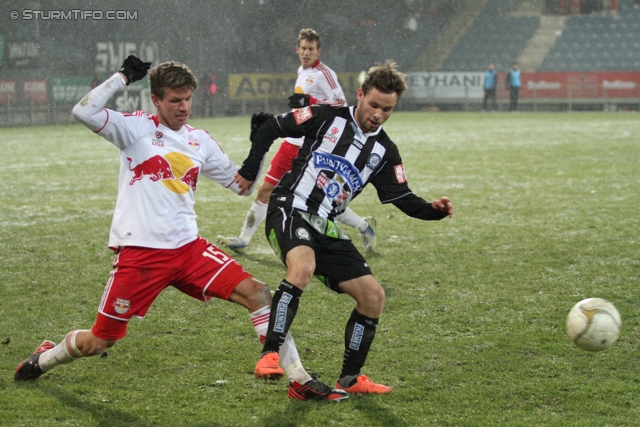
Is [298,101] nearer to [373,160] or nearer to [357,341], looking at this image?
[373,160]

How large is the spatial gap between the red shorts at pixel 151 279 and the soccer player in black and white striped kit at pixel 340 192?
0.33 meters

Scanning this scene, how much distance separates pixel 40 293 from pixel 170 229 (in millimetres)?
2566

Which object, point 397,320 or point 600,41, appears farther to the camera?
point 600,41

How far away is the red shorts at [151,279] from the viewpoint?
389 cm

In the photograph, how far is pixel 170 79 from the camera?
13.2ft

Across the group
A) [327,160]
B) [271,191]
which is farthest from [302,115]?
[271,191]

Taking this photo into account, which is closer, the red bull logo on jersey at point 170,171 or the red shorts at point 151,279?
the red shorts at point 151,279

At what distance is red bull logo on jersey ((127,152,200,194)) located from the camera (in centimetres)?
402

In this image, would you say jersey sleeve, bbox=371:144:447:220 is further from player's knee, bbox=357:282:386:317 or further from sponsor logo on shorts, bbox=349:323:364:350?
sponsor logo on shorts, bbox=349:323:364:350

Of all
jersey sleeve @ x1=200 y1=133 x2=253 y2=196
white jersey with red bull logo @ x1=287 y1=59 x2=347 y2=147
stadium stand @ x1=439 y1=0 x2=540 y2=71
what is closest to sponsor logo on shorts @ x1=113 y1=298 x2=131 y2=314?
jersey sleeve @ x1=200 y1=133 x2=253 y2=196

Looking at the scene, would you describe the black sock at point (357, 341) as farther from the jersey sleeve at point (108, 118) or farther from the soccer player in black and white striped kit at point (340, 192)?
the jersey sleeve at point (108, 118)

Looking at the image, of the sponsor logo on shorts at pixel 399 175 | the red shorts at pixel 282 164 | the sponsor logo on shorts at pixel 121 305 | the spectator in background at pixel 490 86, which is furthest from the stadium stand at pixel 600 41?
the sponsor logo on shorts at pixel 121 305

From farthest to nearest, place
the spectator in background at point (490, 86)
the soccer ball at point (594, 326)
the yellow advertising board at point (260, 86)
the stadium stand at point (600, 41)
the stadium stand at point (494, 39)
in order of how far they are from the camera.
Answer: the stadium stand at point (494, 39)
the stadium stand at point (600, 41)
the spectator in background at point (490, 86)
the yellow advertising board at point (260, 86)
the soccer ball at point (594, 326)

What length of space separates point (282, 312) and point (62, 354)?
119 cm
